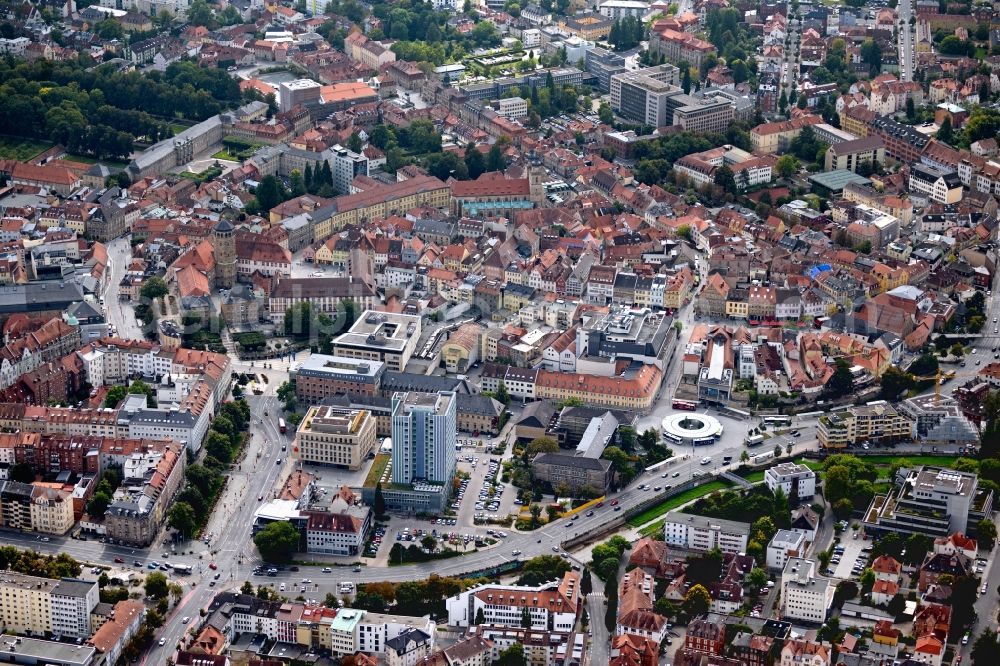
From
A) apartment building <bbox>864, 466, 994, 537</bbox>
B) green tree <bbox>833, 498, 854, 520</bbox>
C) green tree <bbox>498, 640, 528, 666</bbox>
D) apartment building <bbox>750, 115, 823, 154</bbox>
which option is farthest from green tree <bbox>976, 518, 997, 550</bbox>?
apartment building <bbox>750, 115, 823, 154</bbox>

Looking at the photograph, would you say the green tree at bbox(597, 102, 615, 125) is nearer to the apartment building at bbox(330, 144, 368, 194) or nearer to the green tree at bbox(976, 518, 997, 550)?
the apartment building at bbox(330, 144, 368, 194)

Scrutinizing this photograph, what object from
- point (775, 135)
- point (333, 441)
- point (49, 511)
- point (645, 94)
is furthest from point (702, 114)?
point (49, 511)

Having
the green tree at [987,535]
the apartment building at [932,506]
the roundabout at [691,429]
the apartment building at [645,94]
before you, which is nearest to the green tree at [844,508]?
the apartment building at [932,506]

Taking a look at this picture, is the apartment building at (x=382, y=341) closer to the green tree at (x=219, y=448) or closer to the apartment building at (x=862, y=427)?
the green tree at (x=219, y=448)

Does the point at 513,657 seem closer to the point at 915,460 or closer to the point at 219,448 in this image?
the point at 219,448

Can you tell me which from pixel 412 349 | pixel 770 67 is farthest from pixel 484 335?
pixel 770 67

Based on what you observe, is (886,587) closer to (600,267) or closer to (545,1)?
(600,267)
